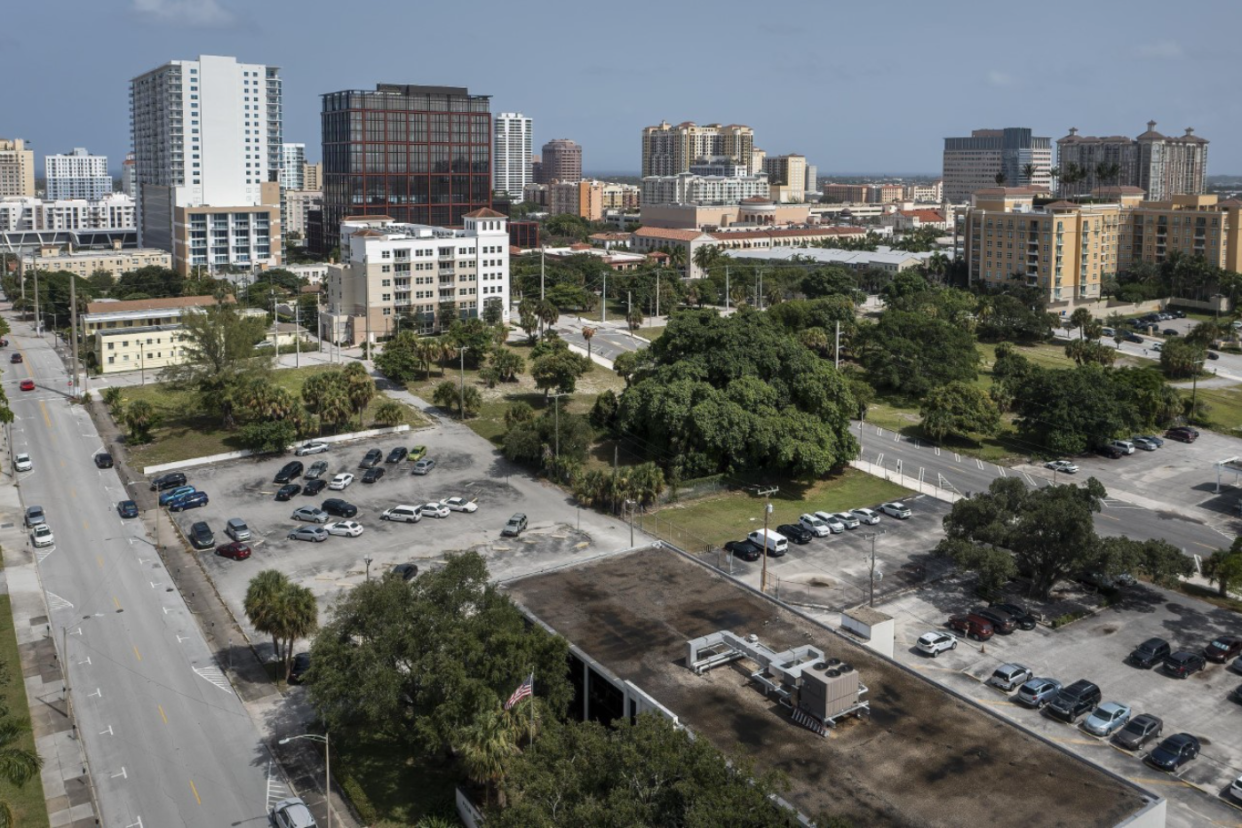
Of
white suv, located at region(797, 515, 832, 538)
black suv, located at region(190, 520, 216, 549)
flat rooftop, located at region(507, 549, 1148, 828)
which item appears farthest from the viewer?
white suv, located at region(797, 515, 832, 538)

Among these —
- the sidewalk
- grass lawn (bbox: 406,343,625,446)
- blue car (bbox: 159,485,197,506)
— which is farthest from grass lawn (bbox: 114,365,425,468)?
the sidewalk

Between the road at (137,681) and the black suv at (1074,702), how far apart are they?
87.2 feet

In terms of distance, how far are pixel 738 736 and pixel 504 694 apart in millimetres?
7130

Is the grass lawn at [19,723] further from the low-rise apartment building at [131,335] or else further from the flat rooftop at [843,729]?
the low-rise apartment building at [131,335]

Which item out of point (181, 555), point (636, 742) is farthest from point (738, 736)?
point (181, 555)

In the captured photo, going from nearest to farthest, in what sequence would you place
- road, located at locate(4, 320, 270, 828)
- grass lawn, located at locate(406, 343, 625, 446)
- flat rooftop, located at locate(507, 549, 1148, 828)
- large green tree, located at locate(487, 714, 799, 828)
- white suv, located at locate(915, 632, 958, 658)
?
large green tree, located at locate(487, 714, 799, 828)
flat rooftop, located at locate(507, 549, 1148, 828)
road, located at locate(4, 320, 270, 828)
white suv, located at locate(915, 632, 958, 658)
grass lawn, located at locate(406, 343, 625, 446)

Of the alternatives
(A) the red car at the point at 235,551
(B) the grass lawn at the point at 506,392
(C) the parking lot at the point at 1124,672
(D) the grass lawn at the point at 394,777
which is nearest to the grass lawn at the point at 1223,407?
(C) the parking lot at the point at 1124,672

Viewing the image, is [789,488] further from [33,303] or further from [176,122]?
[176,122]

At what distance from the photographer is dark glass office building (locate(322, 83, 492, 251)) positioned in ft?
514

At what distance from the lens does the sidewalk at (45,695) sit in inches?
1242

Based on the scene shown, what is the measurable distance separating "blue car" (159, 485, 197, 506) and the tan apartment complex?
321 ft

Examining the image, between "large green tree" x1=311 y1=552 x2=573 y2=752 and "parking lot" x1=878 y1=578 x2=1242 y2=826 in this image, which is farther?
"parking lot" x1=878 y1=578 x2=1242 y2=826

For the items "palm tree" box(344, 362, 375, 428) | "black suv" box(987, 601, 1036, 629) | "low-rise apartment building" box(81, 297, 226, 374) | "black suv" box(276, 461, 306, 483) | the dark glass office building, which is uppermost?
the dark glass office building

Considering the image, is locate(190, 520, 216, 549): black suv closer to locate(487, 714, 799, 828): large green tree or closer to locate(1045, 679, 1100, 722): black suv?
locate(487, 714, 799, 828): large green tree
